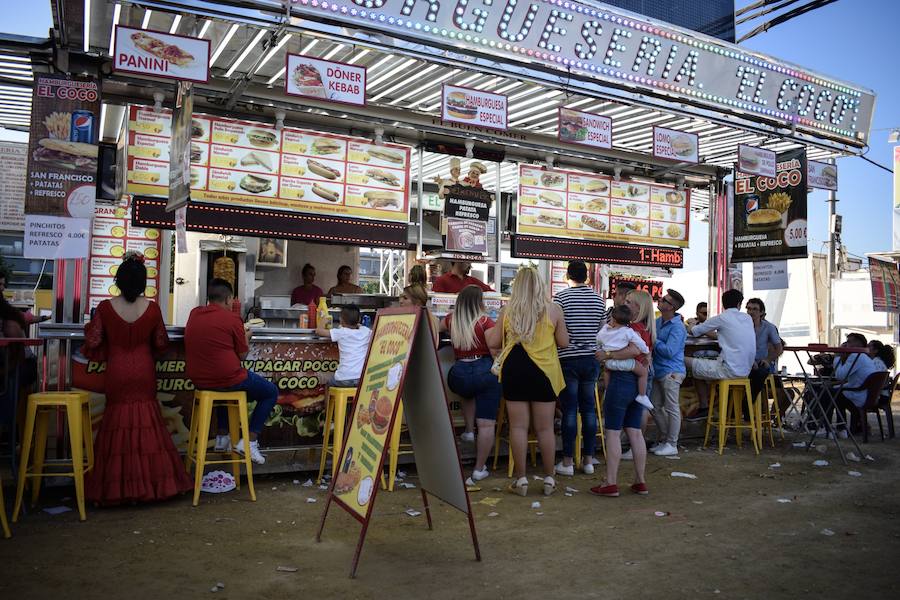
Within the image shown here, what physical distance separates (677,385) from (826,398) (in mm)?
2984

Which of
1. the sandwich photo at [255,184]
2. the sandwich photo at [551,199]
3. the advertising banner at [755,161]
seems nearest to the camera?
the sandwich photo at [255,184]

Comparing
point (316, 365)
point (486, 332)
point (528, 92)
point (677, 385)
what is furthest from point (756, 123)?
point (316, 365)

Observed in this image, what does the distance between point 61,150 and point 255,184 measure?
1975 millimetres

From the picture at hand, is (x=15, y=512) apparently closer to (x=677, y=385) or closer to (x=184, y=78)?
(x=184, y=78)

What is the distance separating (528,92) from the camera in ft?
25.5

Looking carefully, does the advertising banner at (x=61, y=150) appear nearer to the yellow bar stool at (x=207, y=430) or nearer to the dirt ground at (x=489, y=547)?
the yellow bar stool at (x=207, y=430)

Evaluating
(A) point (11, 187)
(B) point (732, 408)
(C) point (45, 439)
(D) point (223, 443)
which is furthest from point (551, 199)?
(C) point (45, 439)

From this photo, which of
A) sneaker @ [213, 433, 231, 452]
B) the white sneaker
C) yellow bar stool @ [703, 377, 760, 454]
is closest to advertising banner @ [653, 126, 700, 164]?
yellow bar stool @ [703, 377, 760, 454]

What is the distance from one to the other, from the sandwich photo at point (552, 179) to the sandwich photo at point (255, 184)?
366cm

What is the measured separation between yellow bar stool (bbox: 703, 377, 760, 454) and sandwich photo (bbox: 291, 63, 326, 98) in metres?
4.90

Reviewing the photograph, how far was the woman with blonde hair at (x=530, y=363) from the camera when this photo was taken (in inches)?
205

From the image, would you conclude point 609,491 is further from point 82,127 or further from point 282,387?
point 82,127

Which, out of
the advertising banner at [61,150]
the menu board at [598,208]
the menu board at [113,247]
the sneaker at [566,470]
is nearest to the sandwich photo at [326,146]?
the menu board at [113,247]

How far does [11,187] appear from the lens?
676 centimetres
